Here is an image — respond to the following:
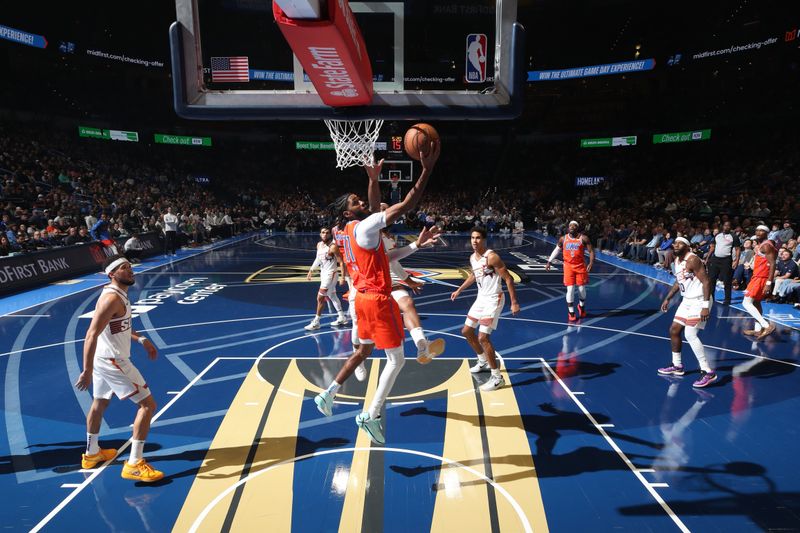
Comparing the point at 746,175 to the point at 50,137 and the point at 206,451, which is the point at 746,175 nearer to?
the point at 206,451

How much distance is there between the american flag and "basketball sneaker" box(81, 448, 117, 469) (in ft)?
14.3

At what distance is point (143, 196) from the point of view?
29.8m

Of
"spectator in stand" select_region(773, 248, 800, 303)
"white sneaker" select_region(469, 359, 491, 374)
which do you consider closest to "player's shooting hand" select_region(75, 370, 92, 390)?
"white sneaker" select_region(469, 359, 491, 374)

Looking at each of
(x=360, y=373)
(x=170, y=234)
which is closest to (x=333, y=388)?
(x=360, y=373)

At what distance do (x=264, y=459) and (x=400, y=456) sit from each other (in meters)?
1.31

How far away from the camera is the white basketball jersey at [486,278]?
22.6 ft

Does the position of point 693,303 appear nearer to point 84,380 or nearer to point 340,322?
point 340,322

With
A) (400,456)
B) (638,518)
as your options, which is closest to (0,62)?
(400,456)

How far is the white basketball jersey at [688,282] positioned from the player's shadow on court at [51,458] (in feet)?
23.1

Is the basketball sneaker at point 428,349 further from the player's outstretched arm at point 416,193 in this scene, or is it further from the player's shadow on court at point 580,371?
the player's shadow on court at point 580,371

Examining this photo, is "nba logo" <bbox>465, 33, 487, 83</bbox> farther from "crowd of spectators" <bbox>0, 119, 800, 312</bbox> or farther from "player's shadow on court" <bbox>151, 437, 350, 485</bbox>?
"crowd of spectators" <bbox>0, 119, 800, 312</bbox>

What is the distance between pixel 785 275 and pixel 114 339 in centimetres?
1351

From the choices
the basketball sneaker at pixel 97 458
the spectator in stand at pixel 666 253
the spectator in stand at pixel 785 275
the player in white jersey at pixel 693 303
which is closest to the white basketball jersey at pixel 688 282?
the player in white jersey at pixel 693 303

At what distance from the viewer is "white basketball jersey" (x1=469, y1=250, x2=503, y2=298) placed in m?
6.88
